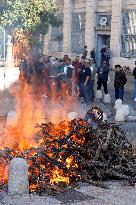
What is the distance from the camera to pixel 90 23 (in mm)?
33844

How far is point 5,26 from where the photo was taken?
73.7 feet

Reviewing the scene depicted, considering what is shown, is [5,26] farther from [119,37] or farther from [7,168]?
[7,168]

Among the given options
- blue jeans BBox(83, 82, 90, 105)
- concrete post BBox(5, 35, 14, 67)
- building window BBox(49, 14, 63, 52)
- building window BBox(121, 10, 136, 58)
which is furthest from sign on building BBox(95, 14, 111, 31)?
blue jeans BBox(83, 82, 90, 105)

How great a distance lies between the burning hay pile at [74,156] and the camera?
8951 millimetres

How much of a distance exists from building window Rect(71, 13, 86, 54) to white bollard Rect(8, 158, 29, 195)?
27.4m

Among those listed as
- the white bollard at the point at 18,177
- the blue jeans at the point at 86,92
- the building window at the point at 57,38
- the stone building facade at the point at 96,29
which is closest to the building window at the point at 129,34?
the stone building facade at the point at 96,29

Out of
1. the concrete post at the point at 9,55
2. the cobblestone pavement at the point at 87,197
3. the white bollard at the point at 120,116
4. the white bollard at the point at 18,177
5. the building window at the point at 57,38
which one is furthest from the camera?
the building window at the point at 57,38

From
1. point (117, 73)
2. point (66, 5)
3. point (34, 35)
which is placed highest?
point (66, 5)

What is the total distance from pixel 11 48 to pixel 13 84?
3.10 meters

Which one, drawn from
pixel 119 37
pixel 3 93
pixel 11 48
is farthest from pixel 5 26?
pixel 119 37

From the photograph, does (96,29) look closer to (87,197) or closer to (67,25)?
(67,25)

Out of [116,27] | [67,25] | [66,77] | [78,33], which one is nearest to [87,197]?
[66,77]

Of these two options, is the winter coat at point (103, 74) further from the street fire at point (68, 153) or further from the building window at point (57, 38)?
the building window at point (57, 38)

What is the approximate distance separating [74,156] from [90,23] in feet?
82.7
